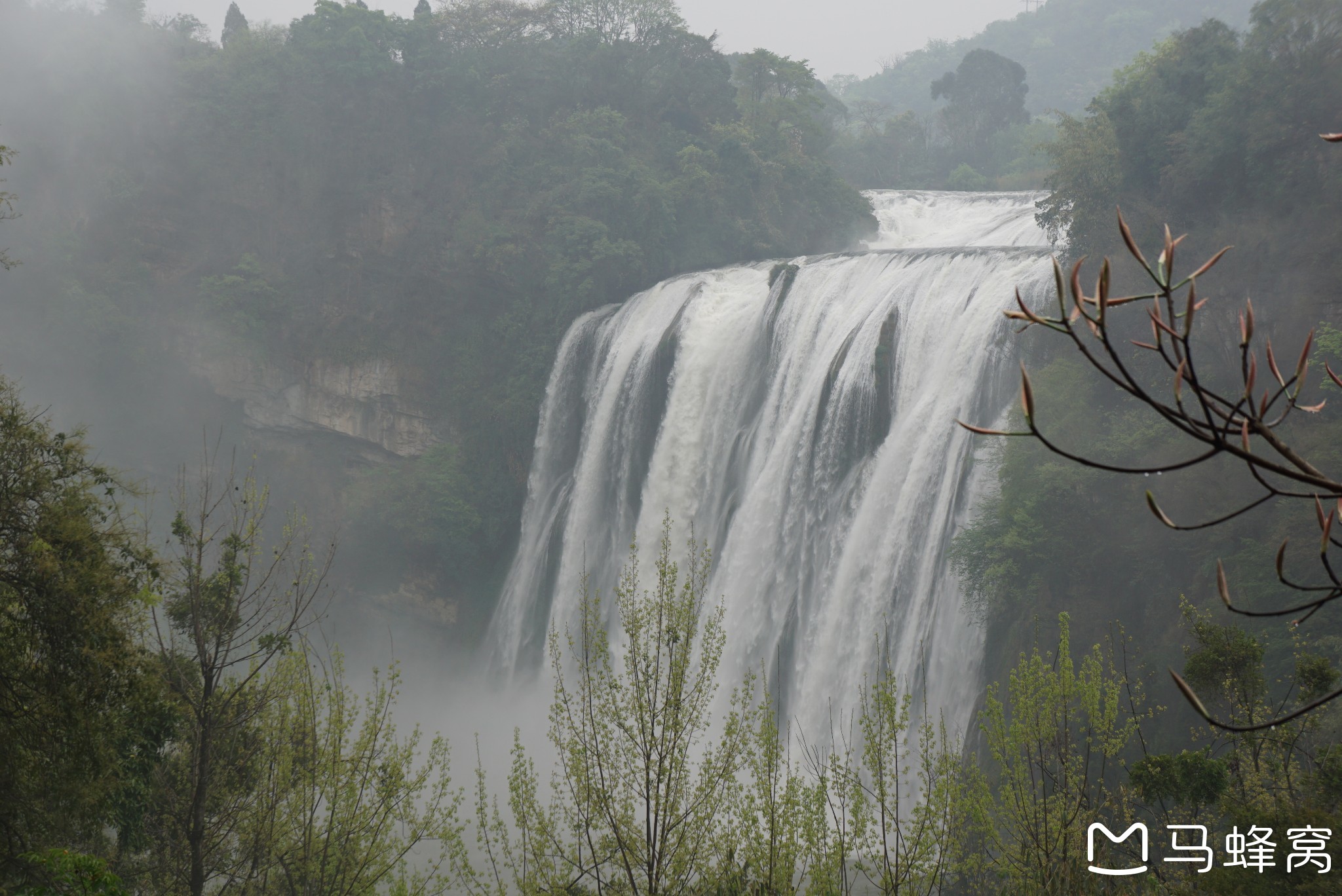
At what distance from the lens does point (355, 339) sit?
33219 mm

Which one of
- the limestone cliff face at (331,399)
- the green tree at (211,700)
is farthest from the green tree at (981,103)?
the green tree at (211,700)

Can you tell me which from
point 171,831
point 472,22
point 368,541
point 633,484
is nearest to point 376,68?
point 472,22

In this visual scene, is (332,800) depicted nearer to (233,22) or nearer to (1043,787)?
(1043,787)

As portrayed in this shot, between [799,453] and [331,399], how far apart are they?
65.2ft

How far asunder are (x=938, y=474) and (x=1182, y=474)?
3886 millimetres

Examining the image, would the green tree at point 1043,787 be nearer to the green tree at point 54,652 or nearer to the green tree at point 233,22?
the green tree at point 54,652

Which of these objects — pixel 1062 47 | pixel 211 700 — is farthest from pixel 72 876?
pixel 1062 47

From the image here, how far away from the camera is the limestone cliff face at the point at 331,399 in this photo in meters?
32.9

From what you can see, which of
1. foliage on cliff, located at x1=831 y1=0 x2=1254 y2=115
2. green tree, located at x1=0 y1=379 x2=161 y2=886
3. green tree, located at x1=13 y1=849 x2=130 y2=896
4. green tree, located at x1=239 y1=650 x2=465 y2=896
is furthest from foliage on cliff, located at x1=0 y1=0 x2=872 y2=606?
foliage on cliff, located at x1=831 y1=0 x2=1254 y2=115

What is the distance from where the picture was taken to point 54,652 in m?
7.91

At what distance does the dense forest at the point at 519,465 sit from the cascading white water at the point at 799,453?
3.33ft

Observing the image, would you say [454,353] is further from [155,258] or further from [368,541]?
[155,258]

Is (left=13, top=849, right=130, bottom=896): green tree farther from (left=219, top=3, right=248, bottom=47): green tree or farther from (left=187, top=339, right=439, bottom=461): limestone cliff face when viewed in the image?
(left=219, top=3, right=248, bottom=47): green tree

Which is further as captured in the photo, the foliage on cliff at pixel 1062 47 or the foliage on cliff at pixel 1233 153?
the foliage on cliff at pixel 1062 47
